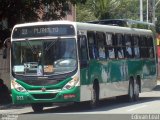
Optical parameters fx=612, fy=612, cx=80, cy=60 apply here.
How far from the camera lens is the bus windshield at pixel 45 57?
20281 mm

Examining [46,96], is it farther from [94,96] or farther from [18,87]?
[94,96]

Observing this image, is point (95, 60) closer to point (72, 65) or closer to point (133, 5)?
point (72, 65)

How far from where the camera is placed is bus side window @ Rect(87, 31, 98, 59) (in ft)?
71.4

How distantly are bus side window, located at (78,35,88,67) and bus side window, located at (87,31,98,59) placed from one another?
467 mm

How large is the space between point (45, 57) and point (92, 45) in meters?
2.28

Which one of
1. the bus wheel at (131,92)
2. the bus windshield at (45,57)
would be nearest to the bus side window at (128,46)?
the bus wheel at (131,92)

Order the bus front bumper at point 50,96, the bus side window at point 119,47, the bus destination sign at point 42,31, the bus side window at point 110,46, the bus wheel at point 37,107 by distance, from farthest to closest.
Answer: the bus side window at point 119,47 → the bus side window at point 110,46 → the bus wheel at point 37,107 → the bus destination sign at point 42,31 → the bus front bumper at point 50,96

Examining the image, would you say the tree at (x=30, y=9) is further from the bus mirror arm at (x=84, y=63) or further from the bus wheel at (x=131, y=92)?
the bus mirror arm at (x=84, y=63)

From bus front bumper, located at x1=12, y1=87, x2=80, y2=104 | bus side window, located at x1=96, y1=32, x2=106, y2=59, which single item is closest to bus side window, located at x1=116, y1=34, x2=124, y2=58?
bus side window, located at x1=96, y1=32, x2=106, y2=59

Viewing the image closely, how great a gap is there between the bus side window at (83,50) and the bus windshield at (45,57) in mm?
332

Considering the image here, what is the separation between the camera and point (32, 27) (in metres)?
21.0

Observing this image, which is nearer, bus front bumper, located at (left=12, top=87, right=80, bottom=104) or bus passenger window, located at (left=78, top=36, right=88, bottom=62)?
bus front bumper, located at (left=12, top=87, right=80, bottom=104)

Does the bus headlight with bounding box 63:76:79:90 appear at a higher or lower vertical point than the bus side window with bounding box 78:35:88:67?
lower

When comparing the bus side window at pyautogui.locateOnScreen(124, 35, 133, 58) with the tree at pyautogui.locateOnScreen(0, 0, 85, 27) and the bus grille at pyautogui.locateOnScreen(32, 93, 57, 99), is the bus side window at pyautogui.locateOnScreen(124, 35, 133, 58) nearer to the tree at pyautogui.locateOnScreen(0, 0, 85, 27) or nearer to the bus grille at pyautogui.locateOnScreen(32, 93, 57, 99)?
the tree at pyautogui.locateOnScreen(0, 0, 85, 27)
